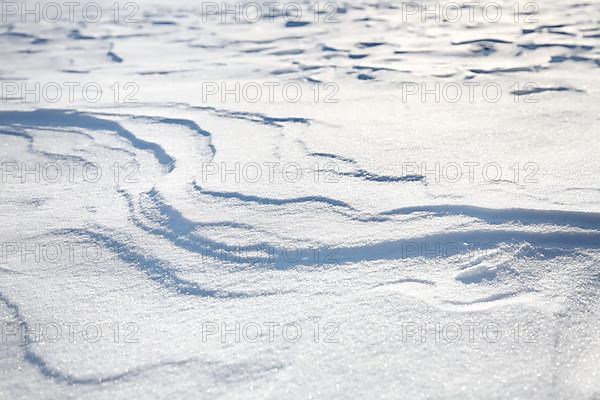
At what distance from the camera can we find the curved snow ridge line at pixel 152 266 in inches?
46.9

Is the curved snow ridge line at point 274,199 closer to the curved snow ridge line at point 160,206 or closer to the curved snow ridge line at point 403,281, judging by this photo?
the curved snow ridge line at point 160,206

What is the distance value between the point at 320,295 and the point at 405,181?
562 mm

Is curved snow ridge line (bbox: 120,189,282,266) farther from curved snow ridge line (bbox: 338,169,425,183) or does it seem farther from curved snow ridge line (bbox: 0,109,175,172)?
curved snow ridge line (bbox: 0,109,175,172)

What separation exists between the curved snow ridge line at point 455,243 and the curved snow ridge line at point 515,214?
44 mm

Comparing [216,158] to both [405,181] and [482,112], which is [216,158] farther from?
[482,112]

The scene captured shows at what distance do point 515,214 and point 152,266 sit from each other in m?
0.90

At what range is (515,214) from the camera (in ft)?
4.49

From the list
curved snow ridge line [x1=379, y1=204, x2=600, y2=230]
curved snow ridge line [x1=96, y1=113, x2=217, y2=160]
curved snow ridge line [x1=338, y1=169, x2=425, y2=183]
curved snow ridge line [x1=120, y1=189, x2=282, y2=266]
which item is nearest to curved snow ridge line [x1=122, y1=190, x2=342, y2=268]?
curved snow ridge line [x1=120, y1=189, x2=282, y2=266]

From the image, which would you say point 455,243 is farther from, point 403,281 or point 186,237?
point 186,237

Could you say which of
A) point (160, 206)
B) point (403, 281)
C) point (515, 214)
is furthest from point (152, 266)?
point (515, 214)

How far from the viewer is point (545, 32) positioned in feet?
10.3

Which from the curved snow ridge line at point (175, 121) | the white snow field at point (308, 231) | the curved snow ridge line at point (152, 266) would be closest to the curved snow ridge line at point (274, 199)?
the white snow field at point (308, 231)

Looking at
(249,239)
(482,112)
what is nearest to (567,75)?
(482,112)

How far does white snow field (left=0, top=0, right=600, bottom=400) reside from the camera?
3.26 ft
